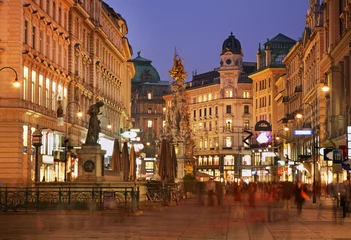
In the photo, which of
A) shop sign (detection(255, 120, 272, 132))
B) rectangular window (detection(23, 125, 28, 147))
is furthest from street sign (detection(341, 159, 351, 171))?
shop sign (detection(255, 120, 272, 132))

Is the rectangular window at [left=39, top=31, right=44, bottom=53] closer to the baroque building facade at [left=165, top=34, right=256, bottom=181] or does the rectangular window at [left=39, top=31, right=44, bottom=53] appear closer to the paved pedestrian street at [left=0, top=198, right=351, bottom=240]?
the paved pedestrian street at [left=0, top=198, right=351, bottom=240]

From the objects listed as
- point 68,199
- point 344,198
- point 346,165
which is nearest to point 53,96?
point 346,165

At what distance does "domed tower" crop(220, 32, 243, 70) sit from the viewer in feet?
631

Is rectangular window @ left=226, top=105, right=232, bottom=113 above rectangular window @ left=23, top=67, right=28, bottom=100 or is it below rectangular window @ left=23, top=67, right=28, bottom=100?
above

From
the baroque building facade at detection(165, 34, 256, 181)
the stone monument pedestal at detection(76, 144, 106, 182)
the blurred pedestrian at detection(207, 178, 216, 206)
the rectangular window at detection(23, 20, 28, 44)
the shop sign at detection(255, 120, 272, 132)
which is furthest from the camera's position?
the baroque building facade at detection(165, 34, 256, 181)

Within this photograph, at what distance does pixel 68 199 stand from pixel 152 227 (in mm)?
8724

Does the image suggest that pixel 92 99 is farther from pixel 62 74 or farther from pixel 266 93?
pixel 266 93

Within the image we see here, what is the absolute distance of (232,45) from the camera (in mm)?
196500

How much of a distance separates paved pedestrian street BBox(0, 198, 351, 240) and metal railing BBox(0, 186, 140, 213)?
1.63 ft

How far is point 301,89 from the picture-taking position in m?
126

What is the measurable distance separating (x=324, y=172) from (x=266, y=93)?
7952 centimetres

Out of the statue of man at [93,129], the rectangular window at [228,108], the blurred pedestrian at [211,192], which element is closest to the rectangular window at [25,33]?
the blurred pedestrian at [211,192]

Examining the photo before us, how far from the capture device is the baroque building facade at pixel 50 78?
63.5 meters

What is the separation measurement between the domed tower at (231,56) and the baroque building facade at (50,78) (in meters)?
75.2
